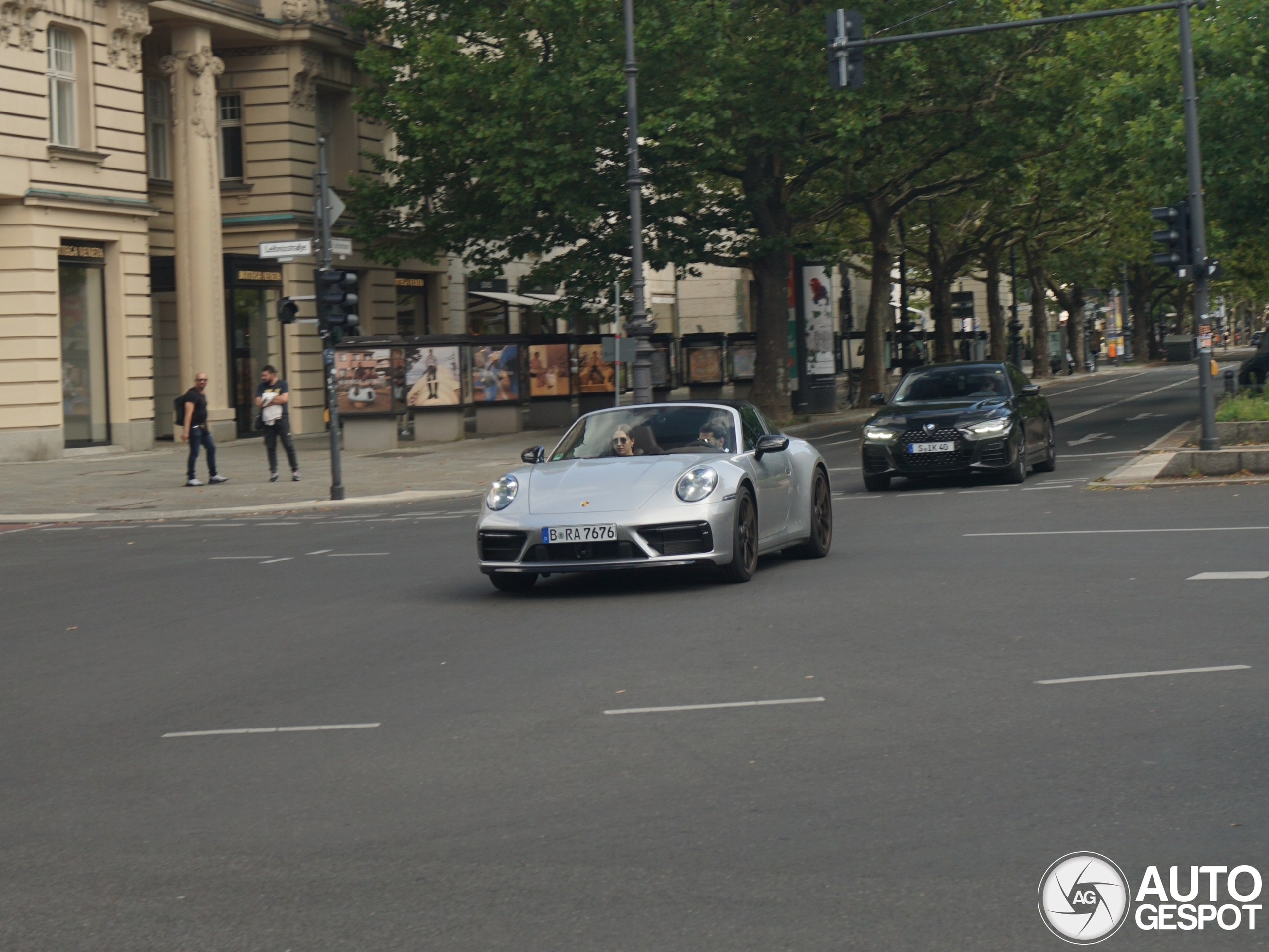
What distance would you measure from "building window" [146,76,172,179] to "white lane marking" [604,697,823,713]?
3247cm

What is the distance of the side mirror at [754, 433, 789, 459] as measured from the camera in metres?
12.0

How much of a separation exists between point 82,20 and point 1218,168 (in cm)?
2049

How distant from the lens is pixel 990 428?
64.2 ft

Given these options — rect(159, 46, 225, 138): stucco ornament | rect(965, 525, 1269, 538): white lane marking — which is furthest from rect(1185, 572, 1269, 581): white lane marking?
rect(159, 46, 225, 138): stucco ornament

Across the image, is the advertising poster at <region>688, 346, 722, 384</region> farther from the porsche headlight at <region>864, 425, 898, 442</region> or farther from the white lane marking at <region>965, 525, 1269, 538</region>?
the white lane marking at <region>965, 525, 1269, 538</region>

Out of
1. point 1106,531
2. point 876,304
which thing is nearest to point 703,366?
point 876,304

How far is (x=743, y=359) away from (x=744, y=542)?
3229 cm

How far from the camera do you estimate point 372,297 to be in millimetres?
42750

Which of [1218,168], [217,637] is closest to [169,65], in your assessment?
[1218,168]

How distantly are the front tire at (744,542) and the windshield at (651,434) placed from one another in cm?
53

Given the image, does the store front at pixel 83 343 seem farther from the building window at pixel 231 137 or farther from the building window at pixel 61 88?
the building window at pixel 231 137

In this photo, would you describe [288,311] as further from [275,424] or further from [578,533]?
[578,533]

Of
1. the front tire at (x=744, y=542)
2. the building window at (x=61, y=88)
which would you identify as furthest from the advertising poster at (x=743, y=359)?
the front tire at (x=744, y=542)

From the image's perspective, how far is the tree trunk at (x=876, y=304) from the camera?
145 feet
